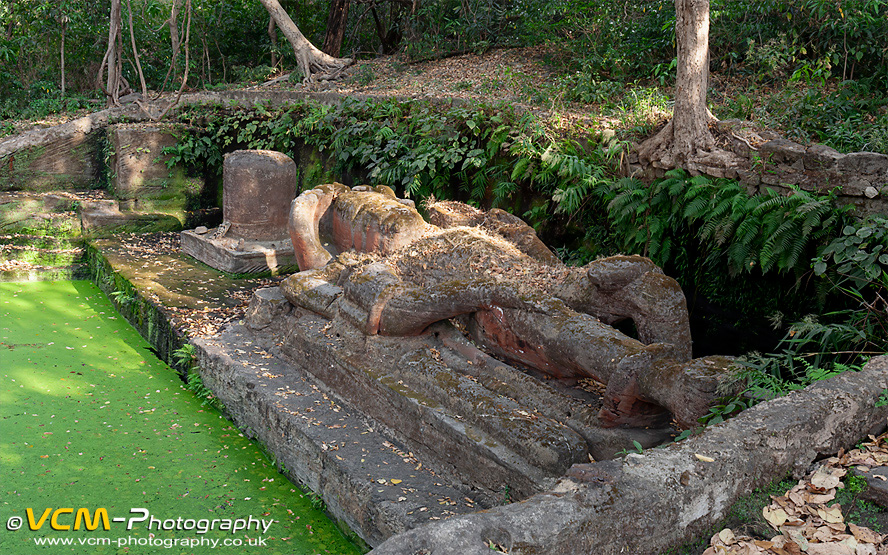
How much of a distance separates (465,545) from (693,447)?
3.21ft

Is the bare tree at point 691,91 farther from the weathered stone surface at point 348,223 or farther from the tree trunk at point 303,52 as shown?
the tree trunk at point 303,52

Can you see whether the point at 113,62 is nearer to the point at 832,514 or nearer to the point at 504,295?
the point at 504,295

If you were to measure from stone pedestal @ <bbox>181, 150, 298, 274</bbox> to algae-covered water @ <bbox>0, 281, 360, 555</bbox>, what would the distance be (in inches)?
70.0

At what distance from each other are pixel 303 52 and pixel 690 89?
27.7 feet

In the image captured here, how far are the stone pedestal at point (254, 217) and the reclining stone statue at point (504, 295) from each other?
1.67m

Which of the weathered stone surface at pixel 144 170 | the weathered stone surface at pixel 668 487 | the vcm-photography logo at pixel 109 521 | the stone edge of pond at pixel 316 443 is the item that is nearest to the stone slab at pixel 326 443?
the stone edge of pond at pixel 316 443

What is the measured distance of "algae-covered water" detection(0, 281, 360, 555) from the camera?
371cm

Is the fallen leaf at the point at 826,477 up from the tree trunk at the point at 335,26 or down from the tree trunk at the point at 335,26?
down

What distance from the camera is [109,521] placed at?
12.5 ft

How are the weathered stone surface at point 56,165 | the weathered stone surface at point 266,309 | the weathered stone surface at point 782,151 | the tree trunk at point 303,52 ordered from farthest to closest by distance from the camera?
the tree trunk at point 303,52, the weathered stone surface at point 56,165, the weathered stone surface at point 266,309, the weathered stone surface at point 782,151

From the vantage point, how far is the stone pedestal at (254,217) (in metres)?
7.68

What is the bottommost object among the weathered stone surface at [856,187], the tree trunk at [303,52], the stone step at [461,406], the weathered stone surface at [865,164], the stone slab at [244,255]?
the stone step at [461,406]

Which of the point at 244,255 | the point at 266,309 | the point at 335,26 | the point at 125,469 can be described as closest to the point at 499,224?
the point at 266,309

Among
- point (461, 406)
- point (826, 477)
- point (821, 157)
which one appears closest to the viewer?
point (826, 477)
